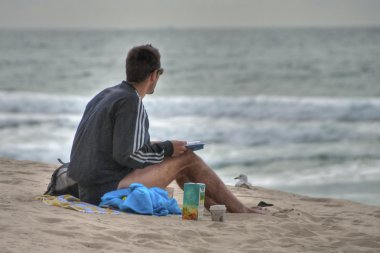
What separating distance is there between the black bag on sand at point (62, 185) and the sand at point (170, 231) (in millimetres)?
159

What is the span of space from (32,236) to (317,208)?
3278mm

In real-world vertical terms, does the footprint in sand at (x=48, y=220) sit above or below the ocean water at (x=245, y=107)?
below

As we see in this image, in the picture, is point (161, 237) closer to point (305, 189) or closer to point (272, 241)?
Answer: point (272, 241)

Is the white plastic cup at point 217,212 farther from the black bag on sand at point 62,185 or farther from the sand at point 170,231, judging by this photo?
the black bag on sand at point 62,185

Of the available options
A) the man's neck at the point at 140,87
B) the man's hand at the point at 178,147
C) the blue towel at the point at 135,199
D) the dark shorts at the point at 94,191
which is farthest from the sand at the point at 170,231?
the man's neck at the point at 140,87

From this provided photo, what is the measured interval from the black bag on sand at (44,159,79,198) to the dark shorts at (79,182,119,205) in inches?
5.2

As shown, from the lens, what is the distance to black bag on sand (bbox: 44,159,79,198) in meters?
5.81

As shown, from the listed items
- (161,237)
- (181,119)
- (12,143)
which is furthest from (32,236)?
(181,119)

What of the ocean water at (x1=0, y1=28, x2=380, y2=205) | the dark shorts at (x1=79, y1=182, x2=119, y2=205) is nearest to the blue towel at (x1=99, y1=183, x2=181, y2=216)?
the dark shorts at (x1=79, y1=182, x2=119, y2=205)

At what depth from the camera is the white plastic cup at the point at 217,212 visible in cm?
565

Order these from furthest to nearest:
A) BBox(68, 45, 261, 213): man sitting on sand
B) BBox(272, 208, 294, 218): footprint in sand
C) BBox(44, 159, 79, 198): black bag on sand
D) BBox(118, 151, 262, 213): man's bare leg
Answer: BBox(272, 208, 294, 218): footprint in sand → BBox(44, 159, 79, 198): black bag on sand → BBox(118, 151, 262, 213): man's bare leg → BBox(68, 45, 261, 213): man sitting on sand

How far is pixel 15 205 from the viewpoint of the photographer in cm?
539

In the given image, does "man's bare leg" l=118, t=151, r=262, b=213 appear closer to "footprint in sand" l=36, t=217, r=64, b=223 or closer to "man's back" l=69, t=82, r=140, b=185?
"man's back" l=69, t=82, r=140, b=185

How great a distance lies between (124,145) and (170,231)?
689 millimetres
